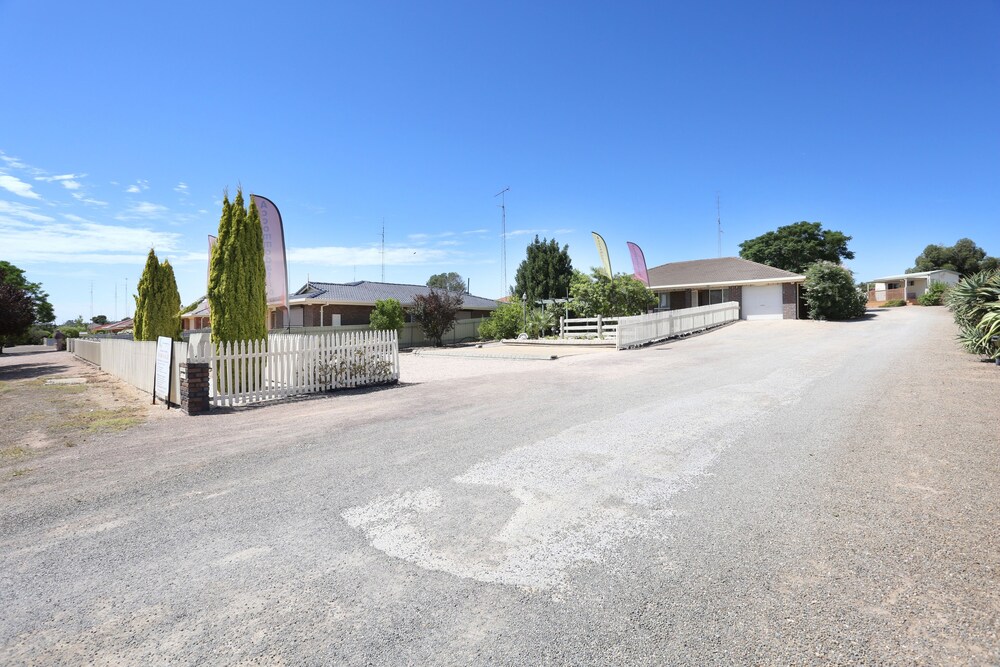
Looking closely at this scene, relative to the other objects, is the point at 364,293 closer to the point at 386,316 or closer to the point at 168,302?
the point at 386,316

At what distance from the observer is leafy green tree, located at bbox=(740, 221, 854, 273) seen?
54.2m

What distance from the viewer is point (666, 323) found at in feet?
74.7

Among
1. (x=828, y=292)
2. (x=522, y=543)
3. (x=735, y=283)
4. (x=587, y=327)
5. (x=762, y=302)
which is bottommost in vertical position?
(x=522, y=543)

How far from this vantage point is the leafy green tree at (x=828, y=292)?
29.2m

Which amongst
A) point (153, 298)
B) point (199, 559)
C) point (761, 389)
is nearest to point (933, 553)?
point (199, 559)

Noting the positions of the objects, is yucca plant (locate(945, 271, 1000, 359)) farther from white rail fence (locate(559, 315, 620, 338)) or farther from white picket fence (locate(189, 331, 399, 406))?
white picket fence (locate(189, 331, 399, 406))

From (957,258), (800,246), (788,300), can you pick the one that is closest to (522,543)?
(788,300)

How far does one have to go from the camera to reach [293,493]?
4430 mm

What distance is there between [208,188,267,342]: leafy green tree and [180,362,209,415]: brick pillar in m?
2.18

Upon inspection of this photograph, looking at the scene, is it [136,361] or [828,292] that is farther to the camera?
[828,292]

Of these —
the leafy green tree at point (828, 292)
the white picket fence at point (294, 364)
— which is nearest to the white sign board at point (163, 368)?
the white picket fence at point (294, 364)

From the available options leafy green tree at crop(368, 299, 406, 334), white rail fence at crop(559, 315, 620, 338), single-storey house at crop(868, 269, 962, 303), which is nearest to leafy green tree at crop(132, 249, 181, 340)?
leafy green tree at crop(368, 299, 406, 334)

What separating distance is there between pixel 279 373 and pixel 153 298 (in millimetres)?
13729

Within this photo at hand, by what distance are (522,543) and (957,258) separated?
79.4 meters
